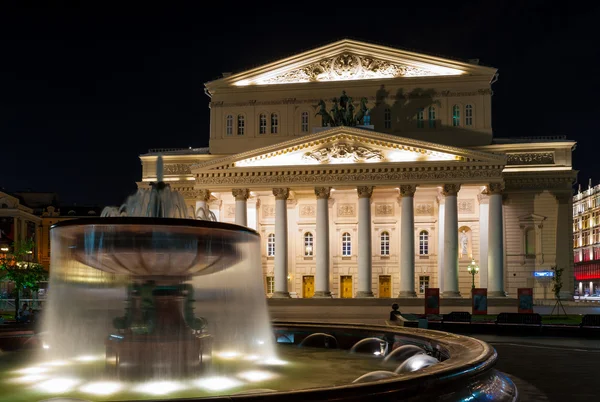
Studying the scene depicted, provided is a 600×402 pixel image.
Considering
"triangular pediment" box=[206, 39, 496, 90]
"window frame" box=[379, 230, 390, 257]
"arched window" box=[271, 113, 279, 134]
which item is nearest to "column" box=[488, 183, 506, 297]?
"window frame" box=[379, 230, 390, 257]

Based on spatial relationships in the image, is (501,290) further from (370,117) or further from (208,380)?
(208,380)

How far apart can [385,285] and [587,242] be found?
244ft

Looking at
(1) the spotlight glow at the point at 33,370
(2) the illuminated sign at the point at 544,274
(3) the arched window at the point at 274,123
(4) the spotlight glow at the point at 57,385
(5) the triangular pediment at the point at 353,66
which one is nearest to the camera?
(4) the spotlight glow at the point at 57,385

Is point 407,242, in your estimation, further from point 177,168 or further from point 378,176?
point 177,168

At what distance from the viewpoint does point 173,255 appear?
34.1ft

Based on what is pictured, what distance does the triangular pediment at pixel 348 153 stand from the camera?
4484 cm

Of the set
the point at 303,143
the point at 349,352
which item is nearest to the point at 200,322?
the point at 349,352

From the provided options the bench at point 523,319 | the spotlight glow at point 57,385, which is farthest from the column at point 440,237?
the spotlight glow at point 57,385

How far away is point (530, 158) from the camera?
164ft

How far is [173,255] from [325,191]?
36.4 meters

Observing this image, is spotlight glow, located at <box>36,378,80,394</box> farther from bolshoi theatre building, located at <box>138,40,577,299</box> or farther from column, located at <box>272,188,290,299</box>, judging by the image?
column, located at <box>272,188,290,299</box>

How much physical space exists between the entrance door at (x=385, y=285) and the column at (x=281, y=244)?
8966 mm

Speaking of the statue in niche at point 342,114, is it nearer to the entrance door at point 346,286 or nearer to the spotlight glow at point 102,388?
the entrance door at point 346,286

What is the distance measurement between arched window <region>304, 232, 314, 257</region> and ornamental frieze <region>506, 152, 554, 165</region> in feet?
53.3
